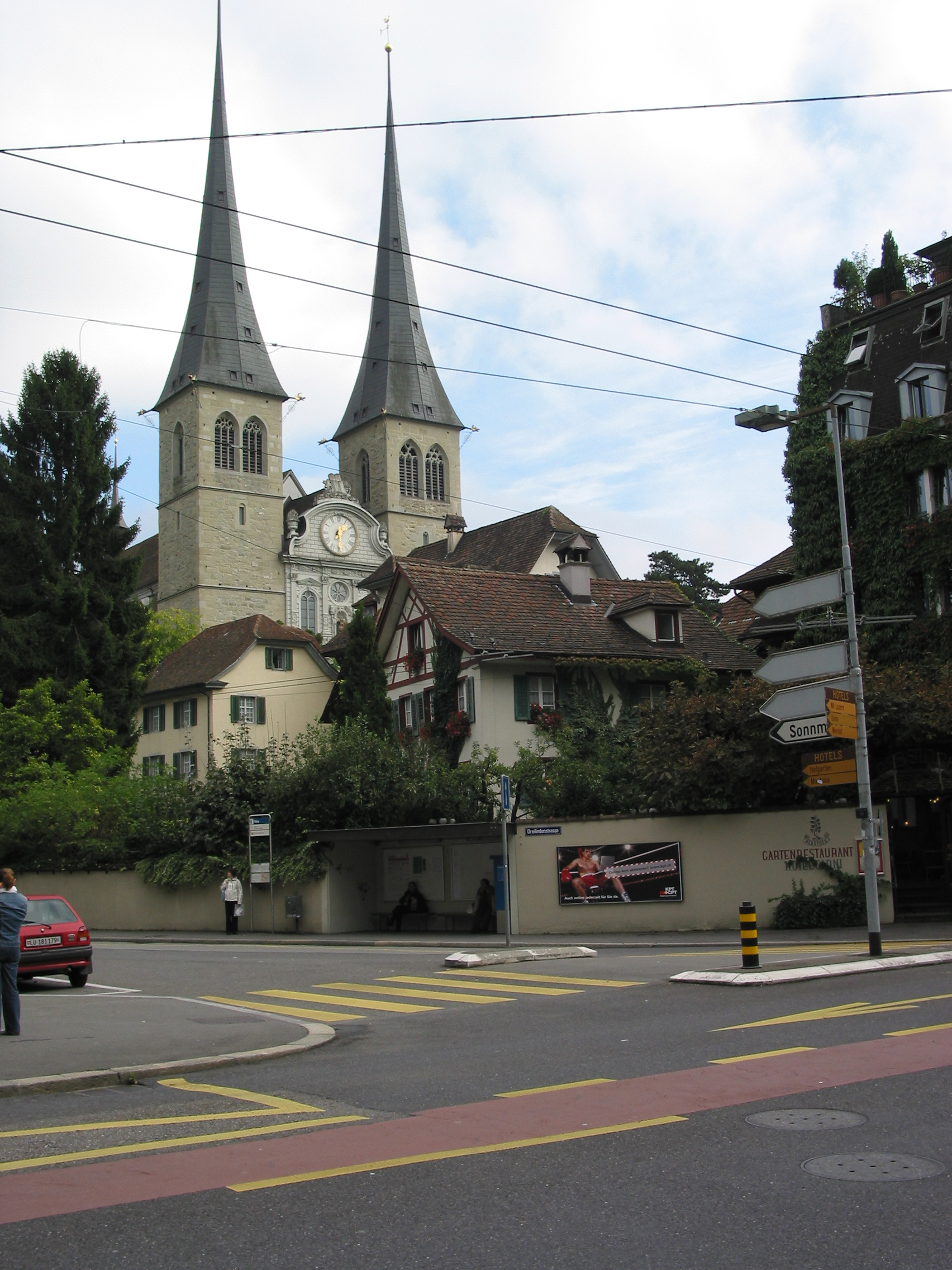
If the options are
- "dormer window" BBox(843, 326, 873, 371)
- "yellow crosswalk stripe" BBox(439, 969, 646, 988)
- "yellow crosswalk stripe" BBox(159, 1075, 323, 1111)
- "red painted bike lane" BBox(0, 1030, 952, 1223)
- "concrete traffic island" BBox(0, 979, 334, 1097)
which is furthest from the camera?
"dormer window" BBox(843, 326, 873, 371)

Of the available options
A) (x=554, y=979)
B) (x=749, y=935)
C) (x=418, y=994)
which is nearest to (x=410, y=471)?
(x=554, y=979)

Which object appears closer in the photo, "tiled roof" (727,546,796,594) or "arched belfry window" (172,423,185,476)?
"tiled roof" (727,546,796,594)

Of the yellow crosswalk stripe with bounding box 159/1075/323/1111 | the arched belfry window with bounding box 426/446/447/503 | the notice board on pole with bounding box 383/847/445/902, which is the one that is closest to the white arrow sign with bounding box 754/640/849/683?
the yellow crosswalk stripe with bounding box 159/1075/323/1111

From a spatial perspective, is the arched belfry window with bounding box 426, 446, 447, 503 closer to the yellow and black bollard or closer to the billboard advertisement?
the billboard advertisement

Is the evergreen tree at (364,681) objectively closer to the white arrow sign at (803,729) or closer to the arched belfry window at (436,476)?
the white arrow sign at (803,729)

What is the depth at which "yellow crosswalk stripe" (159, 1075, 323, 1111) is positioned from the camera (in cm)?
861

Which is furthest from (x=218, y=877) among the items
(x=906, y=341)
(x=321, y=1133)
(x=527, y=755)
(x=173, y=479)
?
(x=173, y=479)

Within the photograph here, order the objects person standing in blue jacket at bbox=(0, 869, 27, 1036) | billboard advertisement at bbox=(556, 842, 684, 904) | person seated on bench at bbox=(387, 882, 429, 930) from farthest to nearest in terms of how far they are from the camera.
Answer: person seated on bench at bbox=(387, 882, 429, 930) < billboard advertisement at bbox=(556, 842, 684, 904) < person standing in blue jacket at bbox=(0, 869, 27, 1036)

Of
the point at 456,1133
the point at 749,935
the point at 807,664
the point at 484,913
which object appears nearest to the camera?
the point at 456,1133

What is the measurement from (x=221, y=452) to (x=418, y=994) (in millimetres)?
93930

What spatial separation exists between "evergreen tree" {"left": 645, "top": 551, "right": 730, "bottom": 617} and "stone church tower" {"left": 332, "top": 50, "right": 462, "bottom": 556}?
2300cm

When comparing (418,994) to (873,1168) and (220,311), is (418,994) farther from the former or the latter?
(220,311)

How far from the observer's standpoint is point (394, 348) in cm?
11019

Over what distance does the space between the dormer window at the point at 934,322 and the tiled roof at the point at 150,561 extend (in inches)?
3118
